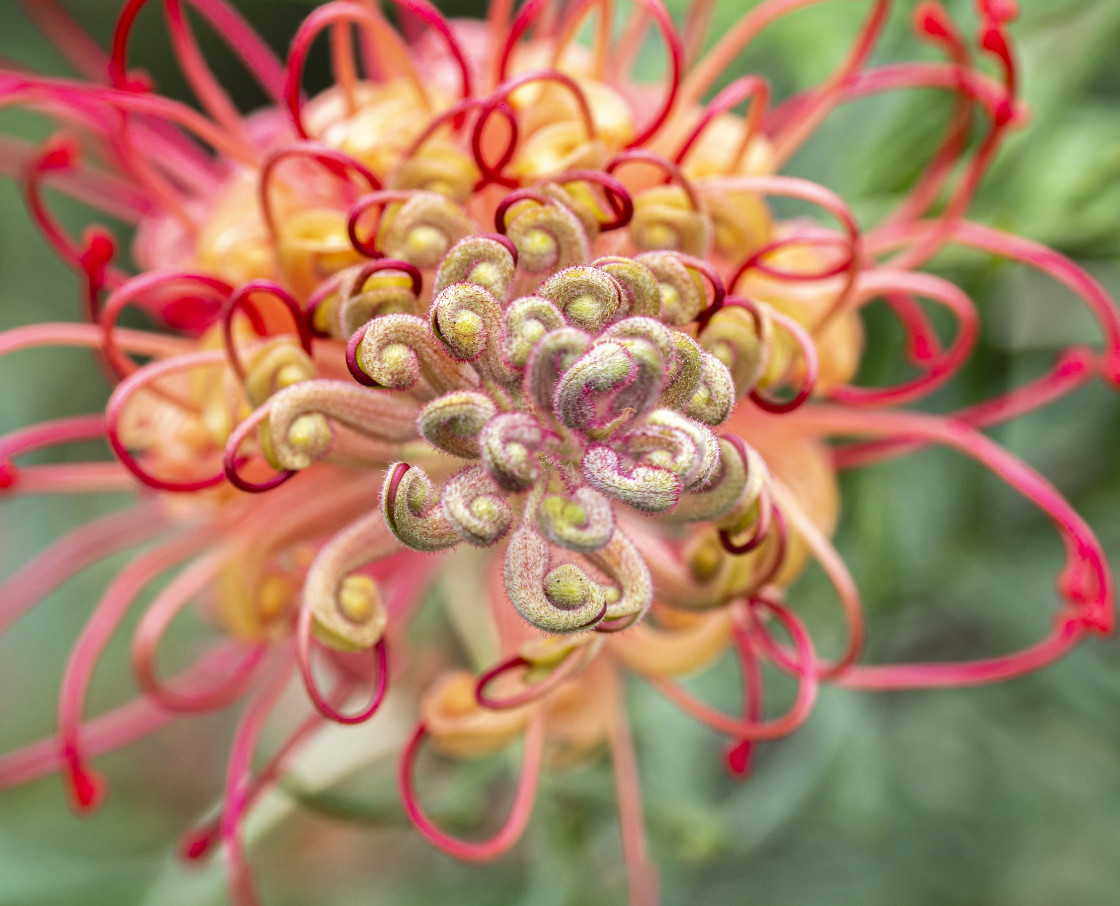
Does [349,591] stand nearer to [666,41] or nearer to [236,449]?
[236,449]

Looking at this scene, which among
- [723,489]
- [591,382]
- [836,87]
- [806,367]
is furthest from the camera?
[836,87]

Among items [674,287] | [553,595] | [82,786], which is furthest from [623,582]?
[82,786]

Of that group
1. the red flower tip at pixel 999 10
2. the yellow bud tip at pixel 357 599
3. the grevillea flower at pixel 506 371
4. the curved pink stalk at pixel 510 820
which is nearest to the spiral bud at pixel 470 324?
the grevillea flower at pixel 506 371

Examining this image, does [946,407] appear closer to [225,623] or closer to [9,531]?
[225,623]

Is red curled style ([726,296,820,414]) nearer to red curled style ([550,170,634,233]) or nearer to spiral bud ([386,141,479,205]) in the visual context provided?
red curled style ([550,170,634,233])

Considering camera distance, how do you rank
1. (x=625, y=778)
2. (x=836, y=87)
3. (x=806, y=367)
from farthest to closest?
1. (x=625, y=778)
2. (x=836, y=87)
3. (x=806, y=367)

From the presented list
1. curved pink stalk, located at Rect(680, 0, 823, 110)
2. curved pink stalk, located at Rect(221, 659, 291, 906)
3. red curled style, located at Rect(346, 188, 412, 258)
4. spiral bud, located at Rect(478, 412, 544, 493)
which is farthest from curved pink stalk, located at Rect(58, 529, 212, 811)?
curved pink stalk, located at Rect(680, 0, 823, 110)

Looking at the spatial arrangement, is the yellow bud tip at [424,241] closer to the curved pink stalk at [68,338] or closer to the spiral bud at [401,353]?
the spiral bud at [401,353]

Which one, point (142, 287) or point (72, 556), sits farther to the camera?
point (72, 556)
